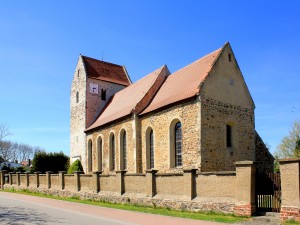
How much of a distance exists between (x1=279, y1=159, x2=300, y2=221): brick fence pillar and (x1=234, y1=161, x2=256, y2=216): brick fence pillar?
1387 mm

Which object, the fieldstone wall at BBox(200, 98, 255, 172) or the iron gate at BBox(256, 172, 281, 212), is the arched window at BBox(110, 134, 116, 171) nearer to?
the fieldstone wall at BBox(200, 98, 255, 172)

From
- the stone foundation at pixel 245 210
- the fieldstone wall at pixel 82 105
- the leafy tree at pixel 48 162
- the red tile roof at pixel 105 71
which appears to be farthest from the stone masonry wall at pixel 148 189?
the leafy tree at pixel 48 162

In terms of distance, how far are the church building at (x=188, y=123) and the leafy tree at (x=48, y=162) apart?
1377cm

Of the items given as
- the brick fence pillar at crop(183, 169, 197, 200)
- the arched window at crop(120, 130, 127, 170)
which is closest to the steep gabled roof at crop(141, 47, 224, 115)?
the arched window at crop(120, 130, 127, 170)

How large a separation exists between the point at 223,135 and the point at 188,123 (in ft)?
7.70

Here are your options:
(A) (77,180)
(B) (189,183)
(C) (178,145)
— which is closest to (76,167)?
(A) (77,180)

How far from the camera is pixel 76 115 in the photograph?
3912 cm

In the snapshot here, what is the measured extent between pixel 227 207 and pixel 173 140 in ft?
28.0

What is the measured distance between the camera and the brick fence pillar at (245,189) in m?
13.5

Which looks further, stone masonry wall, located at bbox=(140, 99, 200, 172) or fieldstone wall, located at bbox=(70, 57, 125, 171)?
fieldstone wall, located at bbox=(70, 57, 125, 171)

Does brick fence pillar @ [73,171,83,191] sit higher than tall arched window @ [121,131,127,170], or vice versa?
tall arched window @ [121,131,127,170]

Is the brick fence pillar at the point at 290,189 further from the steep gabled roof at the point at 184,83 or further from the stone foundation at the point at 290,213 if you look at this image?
the steep gabled roof at the point at 184,83

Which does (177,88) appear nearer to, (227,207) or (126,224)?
(227,207)

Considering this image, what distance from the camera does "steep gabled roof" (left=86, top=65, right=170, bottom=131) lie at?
27141 mm
